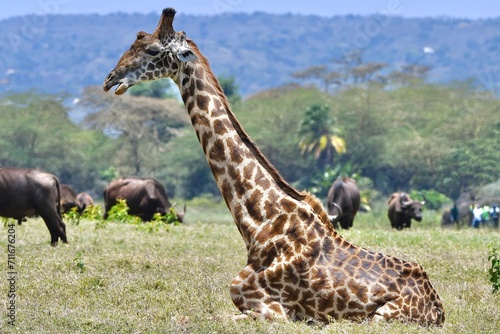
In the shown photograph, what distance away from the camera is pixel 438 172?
82062mm

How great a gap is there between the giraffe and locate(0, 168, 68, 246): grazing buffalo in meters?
7.07

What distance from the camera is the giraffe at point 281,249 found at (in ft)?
29.7

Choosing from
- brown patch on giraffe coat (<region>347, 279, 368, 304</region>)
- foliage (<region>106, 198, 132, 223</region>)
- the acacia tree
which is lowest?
the acacia tree

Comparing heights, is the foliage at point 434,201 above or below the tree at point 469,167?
below

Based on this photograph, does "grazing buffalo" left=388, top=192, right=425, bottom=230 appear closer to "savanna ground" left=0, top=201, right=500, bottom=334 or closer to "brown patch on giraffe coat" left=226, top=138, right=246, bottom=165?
"savanna ground" left=0, top=201, right=500, bottom=334

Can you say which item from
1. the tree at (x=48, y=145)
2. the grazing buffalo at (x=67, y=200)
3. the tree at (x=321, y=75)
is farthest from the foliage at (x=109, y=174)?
the grazing buffalo at (x=67, y=200)

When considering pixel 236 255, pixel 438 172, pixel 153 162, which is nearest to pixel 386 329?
pixel 236 255

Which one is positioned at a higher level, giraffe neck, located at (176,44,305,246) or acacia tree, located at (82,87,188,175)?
giraffe neck, located at (176,44,305,246)

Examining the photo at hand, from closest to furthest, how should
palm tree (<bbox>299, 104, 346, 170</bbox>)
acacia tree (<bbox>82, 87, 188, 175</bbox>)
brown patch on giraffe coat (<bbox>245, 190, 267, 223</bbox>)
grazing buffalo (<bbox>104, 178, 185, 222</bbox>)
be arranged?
1. brown patch on giraffe coat (<bbox>245, 190, 267, 223</bbox>)
2. grazing buffalo (<bbox>104, 178, 185, 222</bbox>)
3. palm tree (<bbox>299, 104, 346, 170</bbox>)
4. acacia tree (<bbox>82, 87, 188, 175</bbox>)

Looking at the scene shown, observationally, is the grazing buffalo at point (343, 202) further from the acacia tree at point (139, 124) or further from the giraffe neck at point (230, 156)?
the acacia tree at point (139, 124)

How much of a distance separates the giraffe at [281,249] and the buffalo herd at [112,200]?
7102 mm

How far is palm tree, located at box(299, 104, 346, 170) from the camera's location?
86750 mm

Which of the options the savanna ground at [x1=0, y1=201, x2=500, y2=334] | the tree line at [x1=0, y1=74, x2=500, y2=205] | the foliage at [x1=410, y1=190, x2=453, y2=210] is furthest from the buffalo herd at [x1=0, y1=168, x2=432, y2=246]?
the tree line at [x1=0, y1=74, x2=500, y2=205]

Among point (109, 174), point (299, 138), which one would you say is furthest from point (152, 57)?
point (109, 174)
